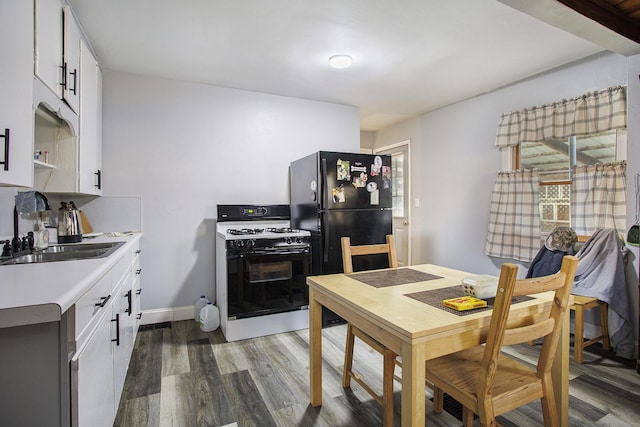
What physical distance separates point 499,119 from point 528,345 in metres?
2.24

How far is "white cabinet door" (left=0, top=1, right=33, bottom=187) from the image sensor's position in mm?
1242

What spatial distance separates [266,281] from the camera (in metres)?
2.86

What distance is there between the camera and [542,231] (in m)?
3.12

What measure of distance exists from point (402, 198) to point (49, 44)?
4364 mm

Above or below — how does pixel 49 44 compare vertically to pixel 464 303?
above

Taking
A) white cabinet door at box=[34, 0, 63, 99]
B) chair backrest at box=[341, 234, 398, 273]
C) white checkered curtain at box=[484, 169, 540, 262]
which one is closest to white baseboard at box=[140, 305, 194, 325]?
chair backrest at box=[341, 234, 398, 273]

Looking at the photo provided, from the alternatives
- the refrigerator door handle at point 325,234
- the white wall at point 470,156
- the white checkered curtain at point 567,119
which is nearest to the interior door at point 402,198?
the white wall at point 470,156

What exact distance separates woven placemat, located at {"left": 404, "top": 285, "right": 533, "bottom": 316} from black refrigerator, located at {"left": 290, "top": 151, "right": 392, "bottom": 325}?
158 cm

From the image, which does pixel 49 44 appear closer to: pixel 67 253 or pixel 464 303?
pixel 67 253

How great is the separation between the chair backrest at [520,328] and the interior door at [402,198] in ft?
11.6

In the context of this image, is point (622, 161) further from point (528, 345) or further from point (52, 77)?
point (52, 77)

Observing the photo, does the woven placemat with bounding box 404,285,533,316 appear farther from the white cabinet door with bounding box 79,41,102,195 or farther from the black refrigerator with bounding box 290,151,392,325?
the white cabinet door with bounding box 79,41,102,195

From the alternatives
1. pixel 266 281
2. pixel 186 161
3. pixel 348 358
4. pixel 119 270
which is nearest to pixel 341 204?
pixel 266 281

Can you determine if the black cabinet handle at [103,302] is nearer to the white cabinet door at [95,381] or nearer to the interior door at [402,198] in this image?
the white cabinet door at [95,381]
